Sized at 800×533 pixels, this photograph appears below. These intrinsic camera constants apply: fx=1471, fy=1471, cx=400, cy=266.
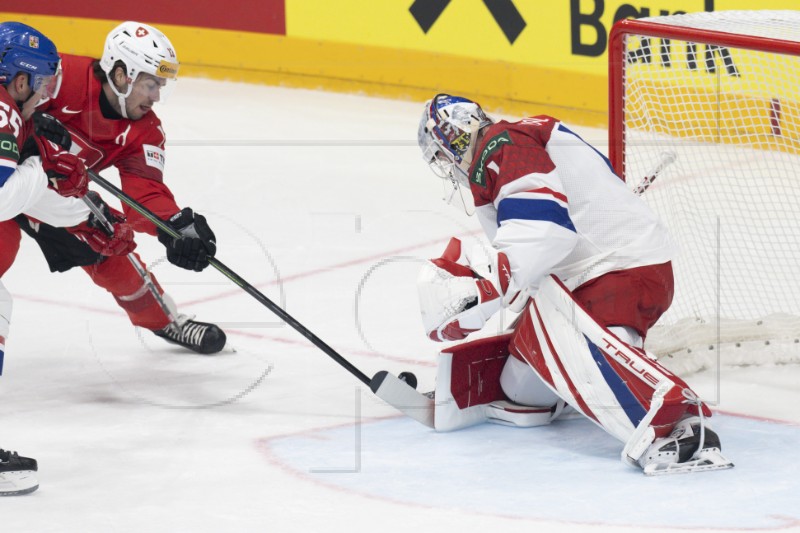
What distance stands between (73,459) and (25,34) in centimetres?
95

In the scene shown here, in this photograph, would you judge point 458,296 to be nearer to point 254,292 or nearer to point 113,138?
point 254,292

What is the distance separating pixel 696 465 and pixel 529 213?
24.6 inches

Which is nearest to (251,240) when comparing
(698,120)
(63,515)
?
(698,120)

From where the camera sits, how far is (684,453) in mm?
3033

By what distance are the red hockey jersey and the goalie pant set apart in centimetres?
113

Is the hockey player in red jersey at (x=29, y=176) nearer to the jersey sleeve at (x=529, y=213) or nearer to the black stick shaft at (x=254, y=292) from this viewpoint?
the black stick shaft at (x=254, y=292)

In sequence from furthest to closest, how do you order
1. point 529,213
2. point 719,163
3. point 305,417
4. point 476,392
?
1. point 719,163
2. point 305,417
3. point 476,392
4. point 529,213

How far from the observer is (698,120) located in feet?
15.4

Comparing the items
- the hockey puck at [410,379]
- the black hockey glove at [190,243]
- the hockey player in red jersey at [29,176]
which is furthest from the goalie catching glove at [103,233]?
the hockey puck at [410,379]

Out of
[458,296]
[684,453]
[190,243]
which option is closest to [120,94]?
[190,243]

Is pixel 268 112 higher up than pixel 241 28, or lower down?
lower down

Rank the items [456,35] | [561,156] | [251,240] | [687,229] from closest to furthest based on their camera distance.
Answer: [561,156]
[687,229]
[251,240]
[456,35]

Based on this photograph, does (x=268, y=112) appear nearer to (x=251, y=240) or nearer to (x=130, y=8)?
(x=130, y=8)

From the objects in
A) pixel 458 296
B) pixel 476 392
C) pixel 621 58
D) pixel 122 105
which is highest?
pixel 621 58
